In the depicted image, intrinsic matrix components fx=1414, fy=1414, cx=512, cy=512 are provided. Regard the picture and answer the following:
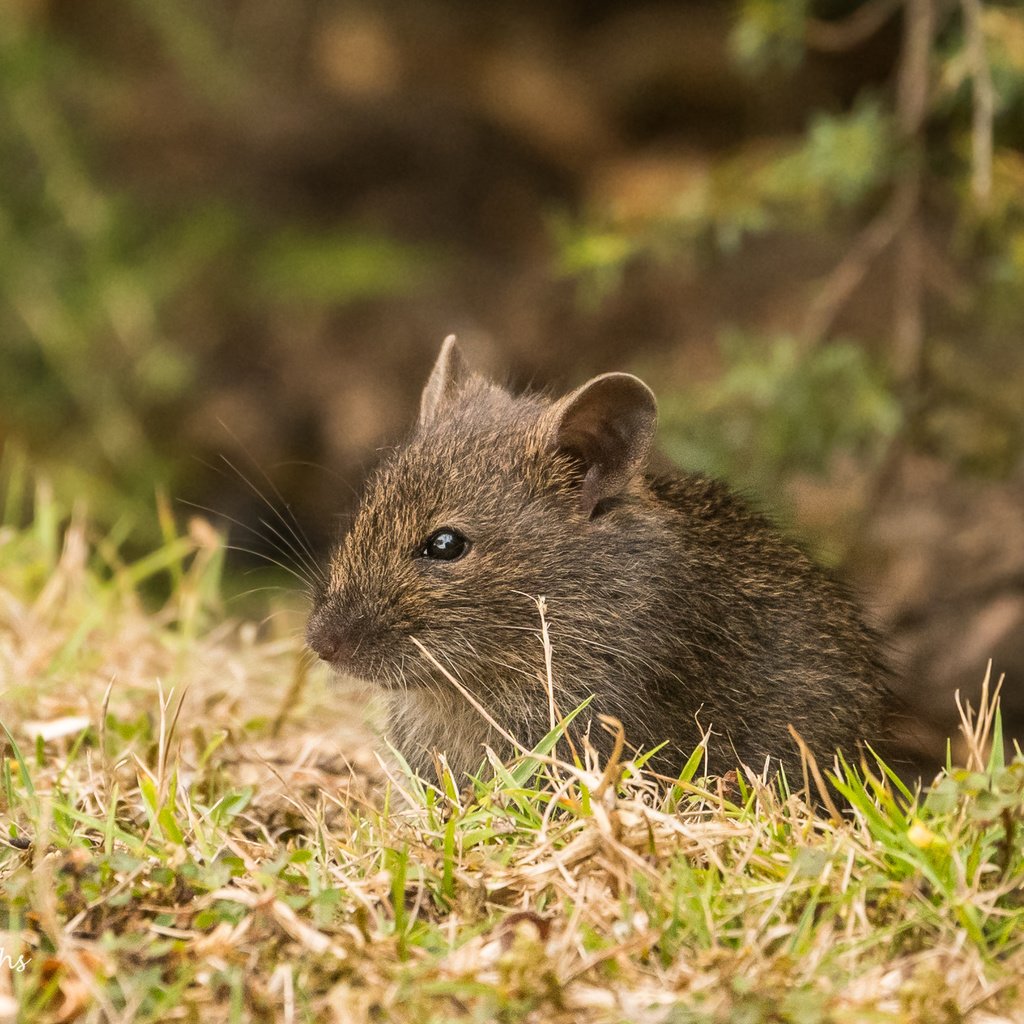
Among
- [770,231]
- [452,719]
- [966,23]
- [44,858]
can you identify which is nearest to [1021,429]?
[966,23]

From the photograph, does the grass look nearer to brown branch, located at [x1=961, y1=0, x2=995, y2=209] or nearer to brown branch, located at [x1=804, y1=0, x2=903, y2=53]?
brown branch, located at [x1=961, y1=0, x2=995, y2=209]

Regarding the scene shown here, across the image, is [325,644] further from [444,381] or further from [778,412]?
[778,412]

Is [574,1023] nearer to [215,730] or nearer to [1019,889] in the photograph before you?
[1019,889]

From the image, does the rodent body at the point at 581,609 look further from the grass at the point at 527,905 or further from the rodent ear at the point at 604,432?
the grass at the point at 527,905

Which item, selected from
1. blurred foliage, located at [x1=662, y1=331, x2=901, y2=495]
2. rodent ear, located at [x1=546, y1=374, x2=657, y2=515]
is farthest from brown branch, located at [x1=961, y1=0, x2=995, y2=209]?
rodent ear, located at [x1=546, y1=374, x2=657, y2=515]

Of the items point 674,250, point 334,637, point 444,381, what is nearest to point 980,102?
point 674,250
